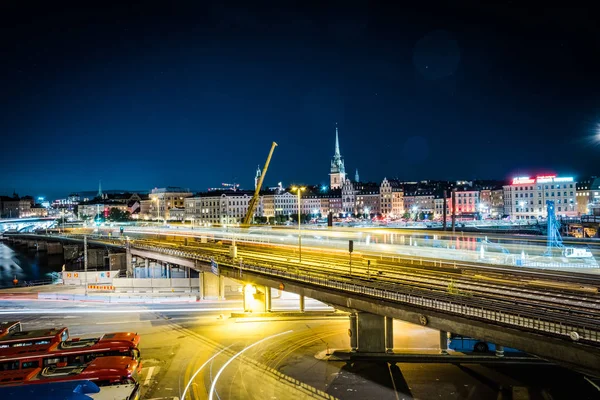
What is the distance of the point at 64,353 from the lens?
79.0ft

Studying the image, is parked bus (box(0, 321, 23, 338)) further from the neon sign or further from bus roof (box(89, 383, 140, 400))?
the neon sign

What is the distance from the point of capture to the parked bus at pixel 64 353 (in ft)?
76.5

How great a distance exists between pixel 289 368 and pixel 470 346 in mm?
12910

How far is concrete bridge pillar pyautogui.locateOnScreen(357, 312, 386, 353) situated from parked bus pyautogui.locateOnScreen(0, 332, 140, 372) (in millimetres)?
13776

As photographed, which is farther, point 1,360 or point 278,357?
point 278,357

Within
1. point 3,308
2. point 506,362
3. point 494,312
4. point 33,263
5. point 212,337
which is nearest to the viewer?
point 494,312

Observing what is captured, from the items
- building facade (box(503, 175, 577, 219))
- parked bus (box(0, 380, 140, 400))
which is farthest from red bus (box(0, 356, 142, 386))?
building facade (box(503, 175, 577, 219))

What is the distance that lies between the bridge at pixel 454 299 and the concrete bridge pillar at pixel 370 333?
62mm

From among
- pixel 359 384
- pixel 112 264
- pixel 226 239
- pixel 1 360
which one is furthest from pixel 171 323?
pixel 112 264

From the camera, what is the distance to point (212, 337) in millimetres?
32594

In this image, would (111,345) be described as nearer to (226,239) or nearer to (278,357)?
(278,357)

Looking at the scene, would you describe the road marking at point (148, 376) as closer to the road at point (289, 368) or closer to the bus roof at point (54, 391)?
the road at point (289, 368)

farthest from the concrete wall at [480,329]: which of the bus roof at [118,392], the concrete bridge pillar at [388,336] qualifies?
the bus roof at [118,392]

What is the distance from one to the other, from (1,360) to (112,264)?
65.1m
